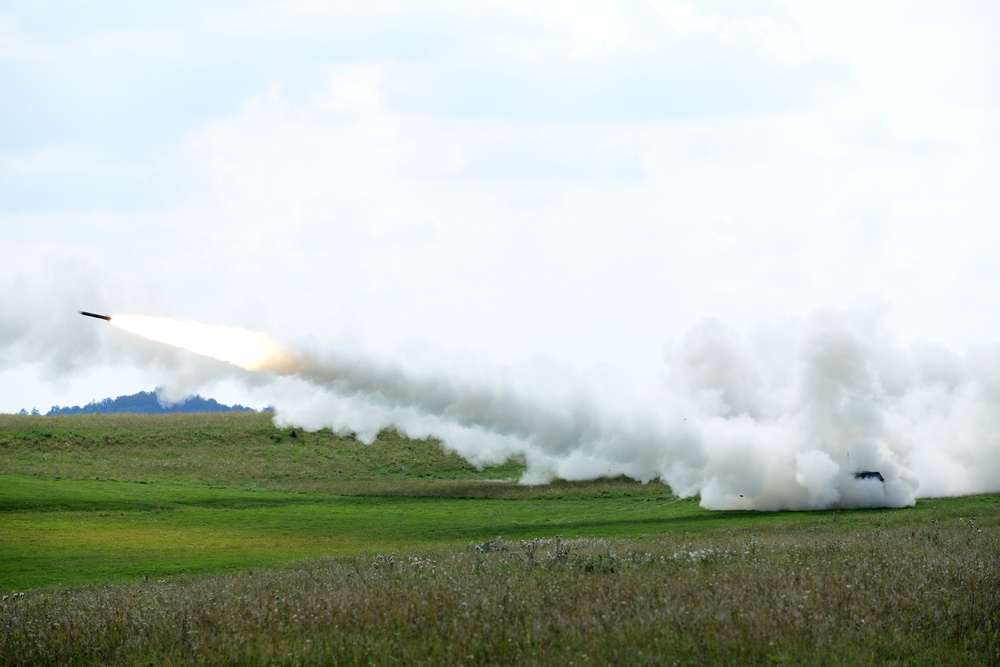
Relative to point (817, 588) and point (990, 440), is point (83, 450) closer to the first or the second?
point (990, 440)

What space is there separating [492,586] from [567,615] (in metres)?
2.80

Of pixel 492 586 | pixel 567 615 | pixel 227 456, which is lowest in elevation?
pixel 567 615

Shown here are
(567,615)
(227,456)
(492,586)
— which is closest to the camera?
(567,615)

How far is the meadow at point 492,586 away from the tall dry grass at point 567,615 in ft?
0.16

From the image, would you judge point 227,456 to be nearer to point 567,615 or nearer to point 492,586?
point 492,586

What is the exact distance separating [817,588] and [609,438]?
37759mm

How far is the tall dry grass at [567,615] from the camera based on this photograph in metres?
14.4

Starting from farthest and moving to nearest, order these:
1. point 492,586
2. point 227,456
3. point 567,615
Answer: point 227,456, point 492,586, point 567,615

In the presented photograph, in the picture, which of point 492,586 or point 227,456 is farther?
point 227,456

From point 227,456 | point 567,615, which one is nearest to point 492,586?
point 567,615

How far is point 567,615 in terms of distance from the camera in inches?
638

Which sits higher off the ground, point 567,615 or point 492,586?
point 492,586

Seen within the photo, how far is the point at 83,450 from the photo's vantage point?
77938 mm

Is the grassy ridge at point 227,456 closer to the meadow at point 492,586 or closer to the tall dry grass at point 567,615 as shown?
the meadow at point 492,586
